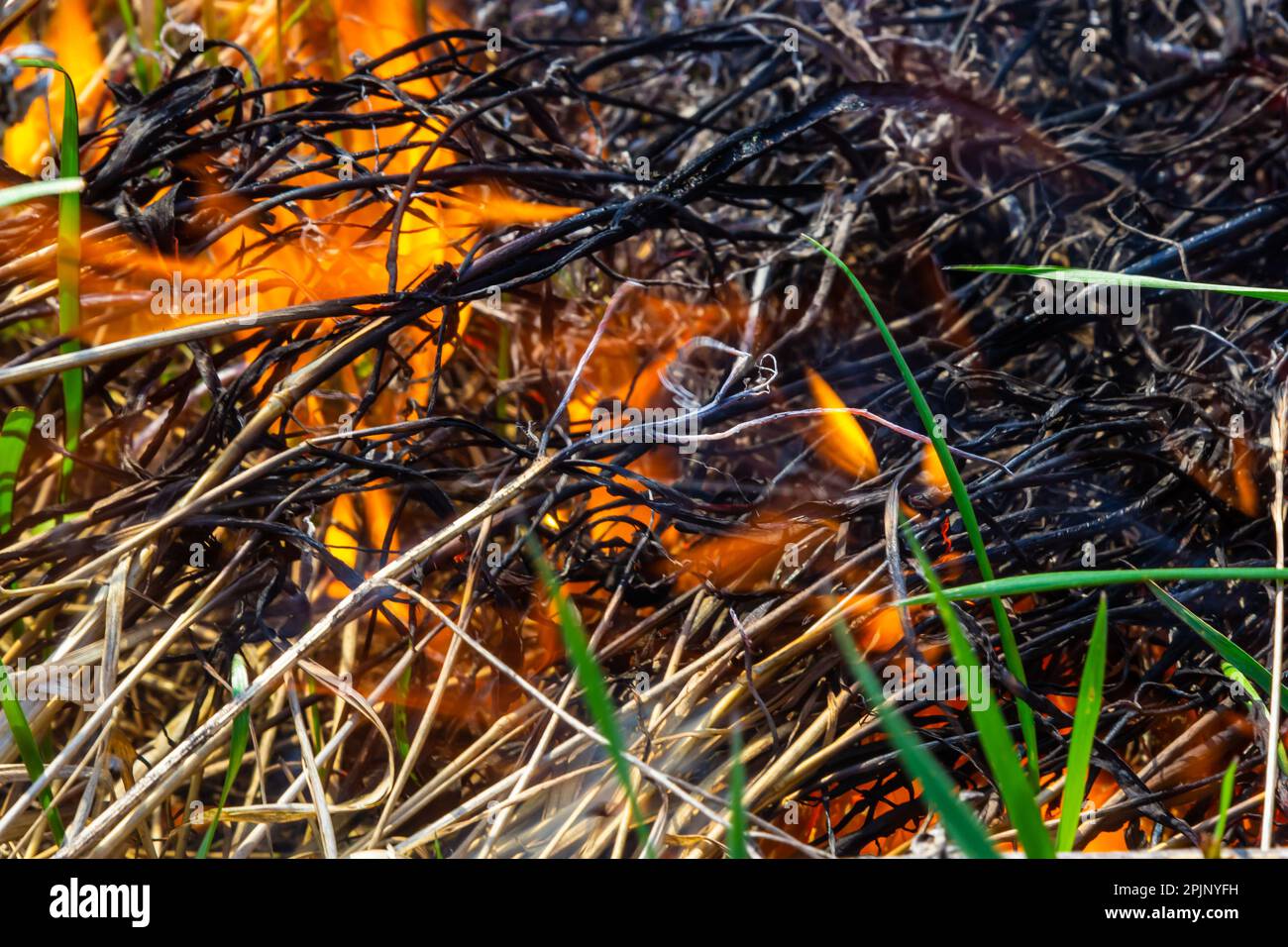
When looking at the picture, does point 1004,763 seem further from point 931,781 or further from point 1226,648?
point 1226,648

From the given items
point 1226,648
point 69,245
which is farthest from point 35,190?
point 1226,648

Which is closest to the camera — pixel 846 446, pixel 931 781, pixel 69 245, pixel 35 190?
pixel 931 781

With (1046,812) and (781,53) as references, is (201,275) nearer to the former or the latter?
(781,53)

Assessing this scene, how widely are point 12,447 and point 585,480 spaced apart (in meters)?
0.59

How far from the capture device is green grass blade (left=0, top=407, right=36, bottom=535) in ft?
3.09

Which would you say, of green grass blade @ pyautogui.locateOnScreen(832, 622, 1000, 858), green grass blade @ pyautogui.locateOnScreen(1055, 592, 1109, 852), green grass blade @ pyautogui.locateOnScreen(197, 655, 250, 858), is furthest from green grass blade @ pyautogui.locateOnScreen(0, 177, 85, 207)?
green grass blade @ pyautogui.locateOnScreen(1055, 592, 1109, 852)

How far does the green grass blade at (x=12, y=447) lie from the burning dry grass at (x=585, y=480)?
29 millimetres

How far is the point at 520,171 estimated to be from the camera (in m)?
0.98

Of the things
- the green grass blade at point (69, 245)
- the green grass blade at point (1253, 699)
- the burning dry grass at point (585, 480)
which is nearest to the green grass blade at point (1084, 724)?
the burning dry grass at point (585, 480)

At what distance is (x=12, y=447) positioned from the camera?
3.12 feet

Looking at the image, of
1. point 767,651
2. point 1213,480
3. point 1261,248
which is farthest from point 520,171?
point 1261,248

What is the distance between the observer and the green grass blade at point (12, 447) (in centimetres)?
94
